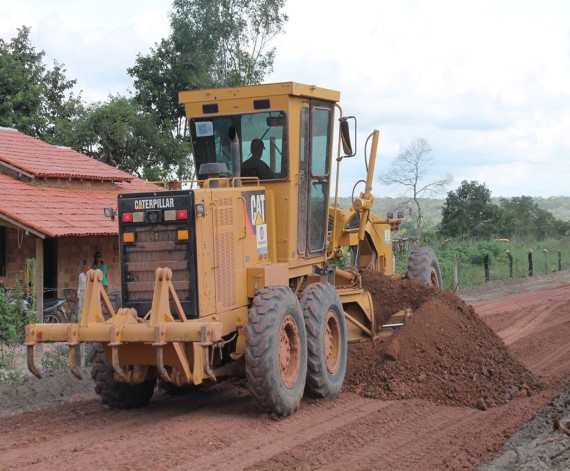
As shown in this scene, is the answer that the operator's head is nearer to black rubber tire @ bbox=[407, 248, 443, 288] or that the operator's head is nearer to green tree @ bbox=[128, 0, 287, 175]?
black rubber tire @ bbox=[407, 248, 443, 288]

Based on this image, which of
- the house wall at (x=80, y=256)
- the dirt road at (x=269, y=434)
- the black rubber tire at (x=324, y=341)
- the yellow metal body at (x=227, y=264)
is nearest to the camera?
the dirt road at (x=269, y=434)

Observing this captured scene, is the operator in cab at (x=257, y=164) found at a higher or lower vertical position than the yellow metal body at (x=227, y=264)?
higher

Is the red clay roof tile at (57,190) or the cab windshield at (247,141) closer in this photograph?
the cab windshield at (247,141)

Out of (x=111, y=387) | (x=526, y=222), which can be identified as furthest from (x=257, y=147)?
(x=526, y=222)

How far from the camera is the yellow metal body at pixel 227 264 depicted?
7.85 meters

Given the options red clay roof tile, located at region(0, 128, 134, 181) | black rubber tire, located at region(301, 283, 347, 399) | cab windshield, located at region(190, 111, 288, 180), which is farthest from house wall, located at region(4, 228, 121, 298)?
black rubber tire, located at region(301, 283, 347, 399)

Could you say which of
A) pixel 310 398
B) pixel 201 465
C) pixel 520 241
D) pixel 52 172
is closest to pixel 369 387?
pixel 310 398

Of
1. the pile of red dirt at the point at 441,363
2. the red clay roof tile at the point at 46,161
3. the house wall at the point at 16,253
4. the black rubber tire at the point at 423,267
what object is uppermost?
the red clay roof tile at the point at 46,161

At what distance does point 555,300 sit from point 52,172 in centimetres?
1192

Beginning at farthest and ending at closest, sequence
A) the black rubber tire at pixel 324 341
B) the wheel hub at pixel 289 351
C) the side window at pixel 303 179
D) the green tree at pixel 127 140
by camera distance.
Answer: the green tree at pixel 127 140, the side window at pixel 303 179, the black rubber tire at pixel 324 341, the wheel hub at pixel 289 351

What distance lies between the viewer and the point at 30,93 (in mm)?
28922

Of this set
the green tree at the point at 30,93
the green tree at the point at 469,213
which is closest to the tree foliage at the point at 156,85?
the green tree at the point at 30,93

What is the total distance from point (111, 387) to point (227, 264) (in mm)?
1730

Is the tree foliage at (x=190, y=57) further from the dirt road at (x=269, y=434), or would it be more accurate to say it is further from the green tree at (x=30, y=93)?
the dirt road at (x=269, y=434)
